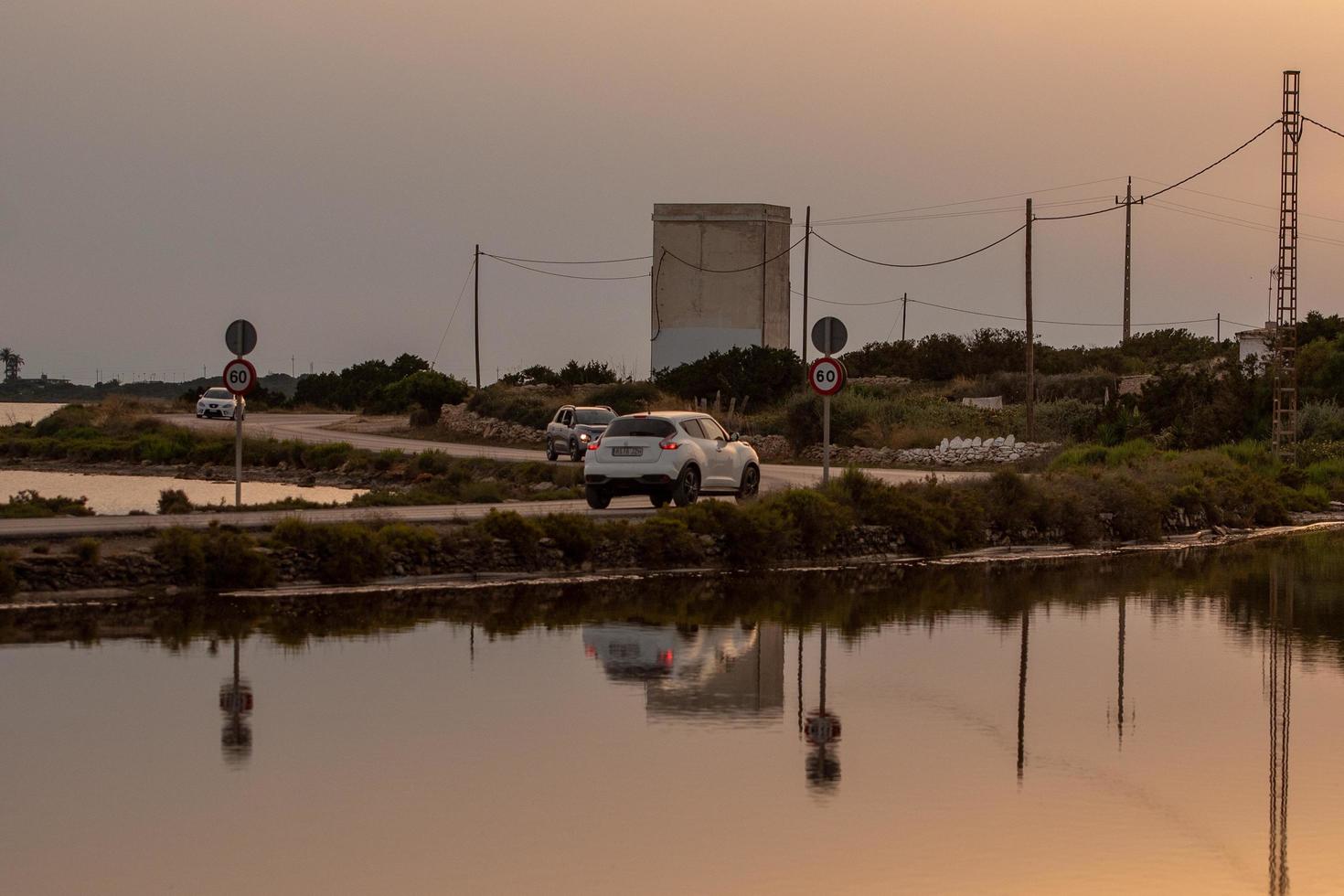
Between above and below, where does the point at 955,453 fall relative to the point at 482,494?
above

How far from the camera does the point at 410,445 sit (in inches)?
2416

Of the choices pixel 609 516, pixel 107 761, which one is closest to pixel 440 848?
pixel 107 761

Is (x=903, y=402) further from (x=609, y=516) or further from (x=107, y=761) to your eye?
(x=107, y=761)

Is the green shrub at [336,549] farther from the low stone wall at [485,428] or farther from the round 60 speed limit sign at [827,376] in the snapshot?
the low stone wall at [485,428]

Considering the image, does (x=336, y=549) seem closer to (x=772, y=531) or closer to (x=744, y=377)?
(x=772, y=531)

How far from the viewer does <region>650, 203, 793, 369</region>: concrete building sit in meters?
79.7

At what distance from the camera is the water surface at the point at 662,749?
965cm

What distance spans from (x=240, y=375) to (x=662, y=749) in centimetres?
1823

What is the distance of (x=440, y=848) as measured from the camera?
9898mm

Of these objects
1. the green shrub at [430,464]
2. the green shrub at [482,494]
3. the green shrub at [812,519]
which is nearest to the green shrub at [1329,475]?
the green shrub at [812,519]

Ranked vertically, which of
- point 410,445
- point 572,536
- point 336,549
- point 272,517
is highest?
point 410,445

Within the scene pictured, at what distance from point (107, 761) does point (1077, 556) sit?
70.6ft

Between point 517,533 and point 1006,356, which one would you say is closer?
point 517,533

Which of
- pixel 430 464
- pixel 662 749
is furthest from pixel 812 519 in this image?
pixel 430 464
